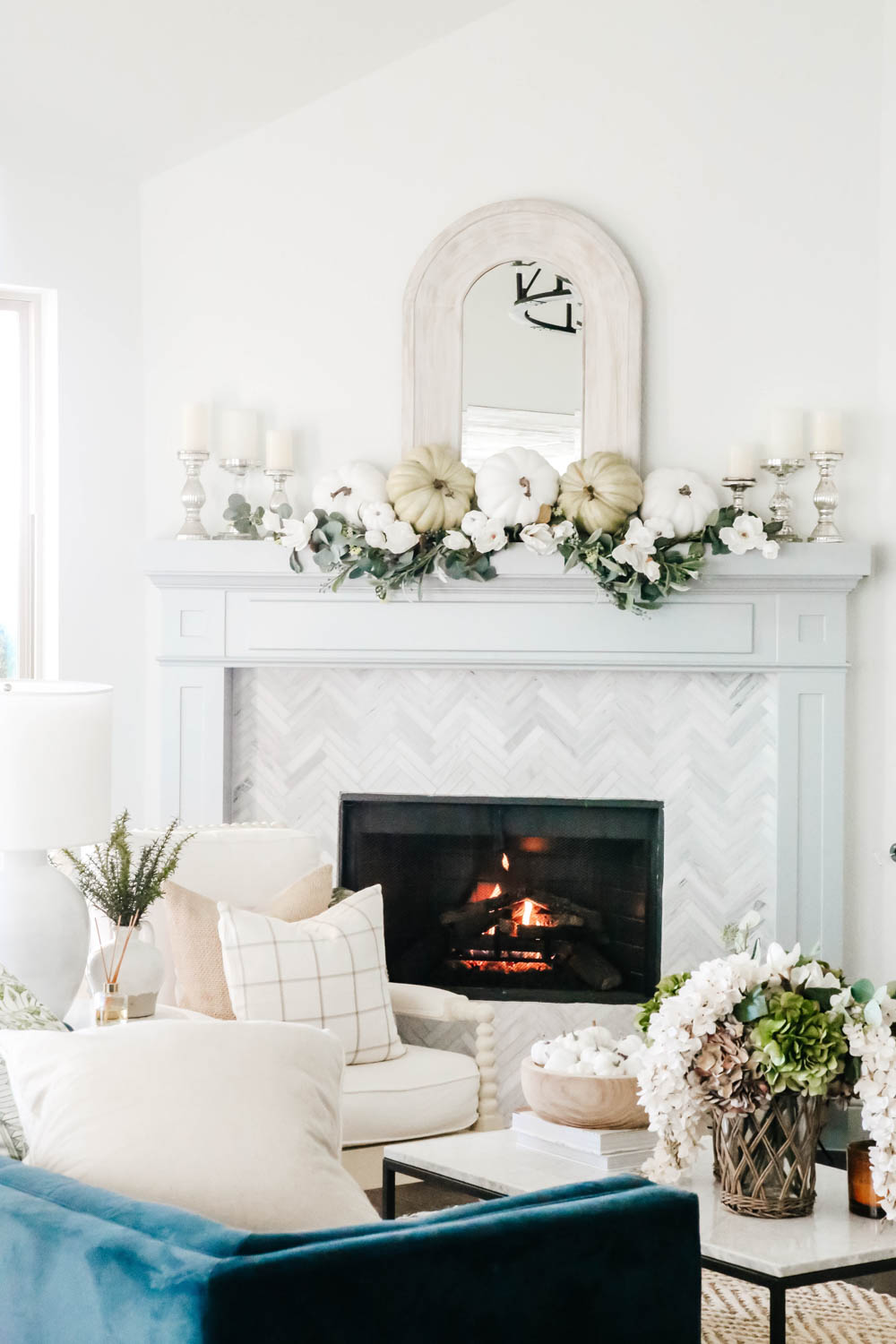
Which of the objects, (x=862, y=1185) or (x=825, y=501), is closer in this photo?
(x=862, y=1185)

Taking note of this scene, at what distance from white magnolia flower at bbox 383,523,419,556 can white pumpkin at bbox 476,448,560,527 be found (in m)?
0.21

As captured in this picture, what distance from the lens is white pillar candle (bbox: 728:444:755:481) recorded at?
411cm

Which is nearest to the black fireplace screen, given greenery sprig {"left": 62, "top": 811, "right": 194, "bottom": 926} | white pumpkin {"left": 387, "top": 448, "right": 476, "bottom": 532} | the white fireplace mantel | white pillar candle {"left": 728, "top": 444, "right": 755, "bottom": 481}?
the white fireplace mantel

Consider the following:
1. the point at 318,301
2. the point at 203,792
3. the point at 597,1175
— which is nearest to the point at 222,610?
the point at 203,792

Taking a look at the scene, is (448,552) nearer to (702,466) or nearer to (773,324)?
(702,466)

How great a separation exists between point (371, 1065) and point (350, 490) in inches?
65.2

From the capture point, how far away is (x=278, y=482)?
14.5 ft

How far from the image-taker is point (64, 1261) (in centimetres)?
139

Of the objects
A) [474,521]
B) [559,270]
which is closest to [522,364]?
[559,270]

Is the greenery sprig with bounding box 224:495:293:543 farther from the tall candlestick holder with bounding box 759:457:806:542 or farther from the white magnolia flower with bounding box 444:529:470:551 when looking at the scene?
the tall candlestick holder with bounding box 759:457:806:542

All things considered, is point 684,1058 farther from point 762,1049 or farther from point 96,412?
point 96,412

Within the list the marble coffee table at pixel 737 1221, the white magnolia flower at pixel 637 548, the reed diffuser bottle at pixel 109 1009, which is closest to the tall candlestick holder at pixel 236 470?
the white magnolia flower at pixel 637 548

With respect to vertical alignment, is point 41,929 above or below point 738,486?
below

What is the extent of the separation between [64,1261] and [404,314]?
11.1ft
